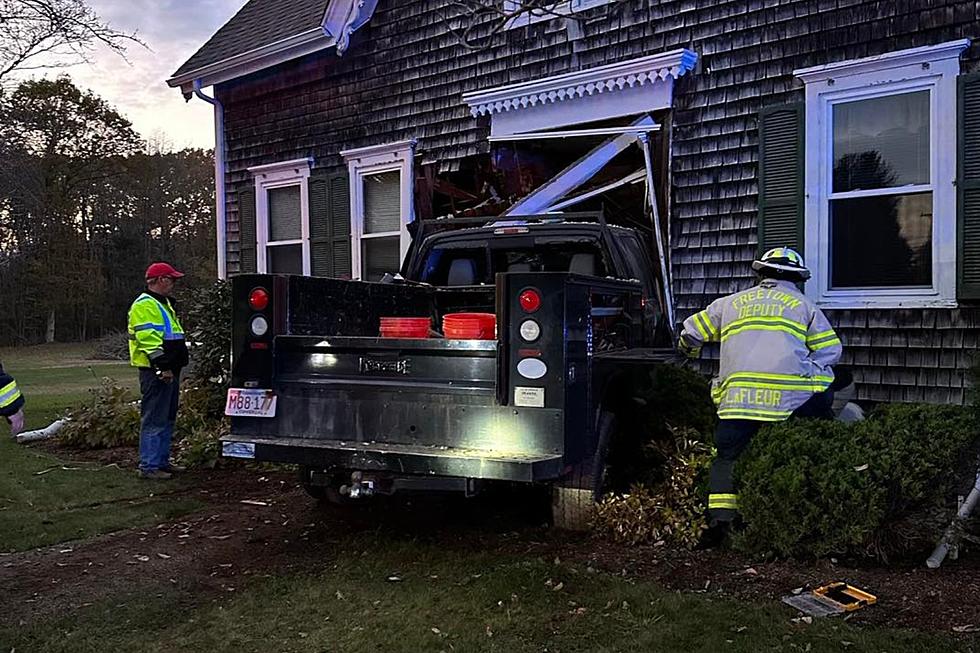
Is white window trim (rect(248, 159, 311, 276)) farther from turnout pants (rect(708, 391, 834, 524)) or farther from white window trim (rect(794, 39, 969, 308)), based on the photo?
turnout pants (rect(708, 391, 834, 524))

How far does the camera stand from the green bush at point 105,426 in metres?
9.23

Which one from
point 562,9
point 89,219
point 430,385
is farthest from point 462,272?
point 89,219

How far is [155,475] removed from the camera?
755 cm

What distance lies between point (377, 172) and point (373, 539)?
6.36m

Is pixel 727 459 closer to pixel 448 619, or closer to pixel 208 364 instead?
pixel 448 619

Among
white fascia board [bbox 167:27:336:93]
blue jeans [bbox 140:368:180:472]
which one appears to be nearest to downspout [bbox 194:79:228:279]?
white fascia board [bbox 167:27:336:93]

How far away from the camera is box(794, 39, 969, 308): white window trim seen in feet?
21.7

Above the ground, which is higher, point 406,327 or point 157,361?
point 406,327

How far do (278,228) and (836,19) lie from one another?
7.70 m

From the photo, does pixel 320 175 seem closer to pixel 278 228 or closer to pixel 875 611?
pixel 278 228

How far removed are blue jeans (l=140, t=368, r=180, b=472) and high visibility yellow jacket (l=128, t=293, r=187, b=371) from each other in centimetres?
16

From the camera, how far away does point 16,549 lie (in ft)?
17.7

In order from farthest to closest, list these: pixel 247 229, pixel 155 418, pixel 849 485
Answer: pixel 247 229
pixel 155 418
pixel 849 485

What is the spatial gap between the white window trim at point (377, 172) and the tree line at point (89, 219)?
2676cm
